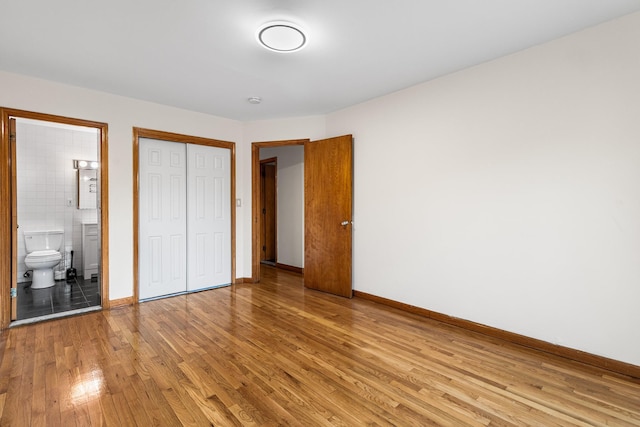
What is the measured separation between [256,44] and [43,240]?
4.46 m

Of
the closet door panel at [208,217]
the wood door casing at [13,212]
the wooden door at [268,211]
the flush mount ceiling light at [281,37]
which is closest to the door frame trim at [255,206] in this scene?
the closet door panel at [208,217]

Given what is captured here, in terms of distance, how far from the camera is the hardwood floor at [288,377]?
1.70m

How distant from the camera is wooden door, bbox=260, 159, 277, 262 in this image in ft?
20.3

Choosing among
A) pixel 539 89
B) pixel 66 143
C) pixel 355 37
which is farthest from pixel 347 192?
pixel 66 143

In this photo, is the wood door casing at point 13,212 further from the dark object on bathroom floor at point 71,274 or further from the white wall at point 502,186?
the dark object on bathroom floor at point 71,274

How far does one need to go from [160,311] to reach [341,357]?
2248mm

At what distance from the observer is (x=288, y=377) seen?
6.76 ft

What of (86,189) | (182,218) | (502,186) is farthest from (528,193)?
(86,189)

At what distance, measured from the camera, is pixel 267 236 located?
6312mm

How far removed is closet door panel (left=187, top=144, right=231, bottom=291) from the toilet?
6.34ft

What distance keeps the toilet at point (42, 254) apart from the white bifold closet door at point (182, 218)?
154 centimetres

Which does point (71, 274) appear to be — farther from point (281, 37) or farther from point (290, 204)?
point (281, 37)

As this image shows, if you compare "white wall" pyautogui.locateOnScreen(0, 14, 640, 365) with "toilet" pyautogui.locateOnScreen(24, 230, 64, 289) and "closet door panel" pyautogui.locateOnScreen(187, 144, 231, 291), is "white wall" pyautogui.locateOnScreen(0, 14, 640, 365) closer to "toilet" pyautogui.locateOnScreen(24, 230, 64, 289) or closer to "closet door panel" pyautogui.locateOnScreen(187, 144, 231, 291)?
"closet door panel" pyautogui.locateOnScreen(187, 144, 231, 291)

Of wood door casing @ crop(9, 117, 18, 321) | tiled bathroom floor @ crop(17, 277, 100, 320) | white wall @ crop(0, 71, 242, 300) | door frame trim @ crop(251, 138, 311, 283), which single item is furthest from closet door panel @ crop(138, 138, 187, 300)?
wood door casing @ crop(9, 117, 18, 321)
